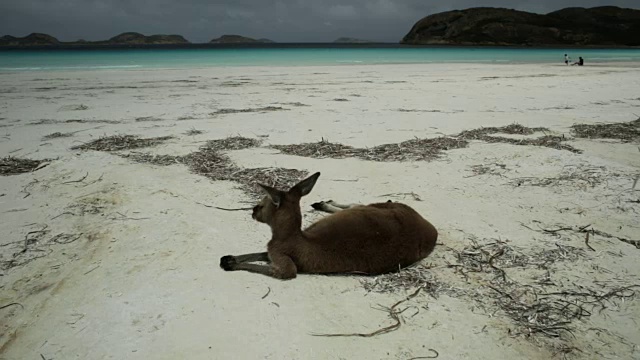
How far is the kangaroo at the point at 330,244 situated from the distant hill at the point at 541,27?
378 ft

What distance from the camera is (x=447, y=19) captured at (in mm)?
121000

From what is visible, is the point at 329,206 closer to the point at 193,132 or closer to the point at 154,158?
the point at 154,158

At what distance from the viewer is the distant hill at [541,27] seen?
4003 inches

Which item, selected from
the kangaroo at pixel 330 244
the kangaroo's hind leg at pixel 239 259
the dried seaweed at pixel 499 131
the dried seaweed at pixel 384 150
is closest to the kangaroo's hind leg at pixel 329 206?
the kangaroo at pixel 330 244

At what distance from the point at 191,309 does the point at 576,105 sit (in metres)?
12.9

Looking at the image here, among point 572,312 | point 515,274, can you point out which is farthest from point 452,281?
point 572,312

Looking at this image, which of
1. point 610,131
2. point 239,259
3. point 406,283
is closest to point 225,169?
point 239,259

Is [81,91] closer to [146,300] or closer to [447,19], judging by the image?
[146,300]

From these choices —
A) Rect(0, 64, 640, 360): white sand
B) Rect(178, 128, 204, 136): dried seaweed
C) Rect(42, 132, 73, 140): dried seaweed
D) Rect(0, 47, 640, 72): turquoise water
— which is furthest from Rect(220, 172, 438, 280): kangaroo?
Rect(0, 47, 640, 72): turquoise water

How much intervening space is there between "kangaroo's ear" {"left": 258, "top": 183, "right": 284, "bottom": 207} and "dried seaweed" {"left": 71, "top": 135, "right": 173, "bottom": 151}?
16.6ft

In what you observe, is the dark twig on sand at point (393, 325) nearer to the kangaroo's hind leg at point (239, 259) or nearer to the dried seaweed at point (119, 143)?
the kangaroo's hind leg at point (239, 259)

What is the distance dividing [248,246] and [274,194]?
99 cm

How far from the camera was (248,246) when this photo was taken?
4020 mm

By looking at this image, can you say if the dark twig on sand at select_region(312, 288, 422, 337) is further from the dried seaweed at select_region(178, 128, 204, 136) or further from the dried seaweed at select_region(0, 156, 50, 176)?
the dried seaweed at select_region(178, 128, 204, 136)
